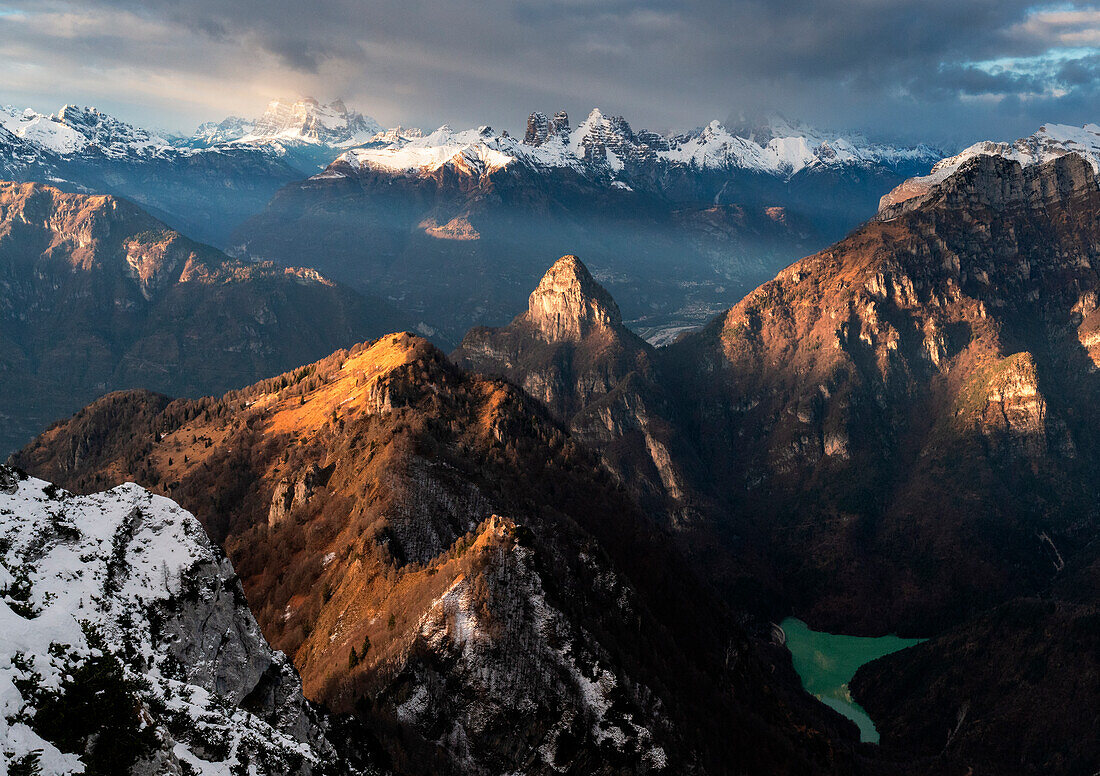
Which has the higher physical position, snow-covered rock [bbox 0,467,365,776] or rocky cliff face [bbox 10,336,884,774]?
snow-covered rock [bbox 0,467,365,776]

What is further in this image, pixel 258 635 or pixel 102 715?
pixel 258 635

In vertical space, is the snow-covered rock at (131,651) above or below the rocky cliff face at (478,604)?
above

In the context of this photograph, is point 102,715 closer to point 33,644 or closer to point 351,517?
point 33,644

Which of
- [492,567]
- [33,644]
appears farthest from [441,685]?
[33,644]

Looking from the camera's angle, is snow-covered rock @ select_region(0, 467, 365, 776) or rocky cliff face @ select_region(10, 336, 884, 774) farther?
rocky cliff face @ select_region(10, 336, 884, 774)

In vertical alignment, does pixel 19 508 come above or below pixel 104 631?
above
